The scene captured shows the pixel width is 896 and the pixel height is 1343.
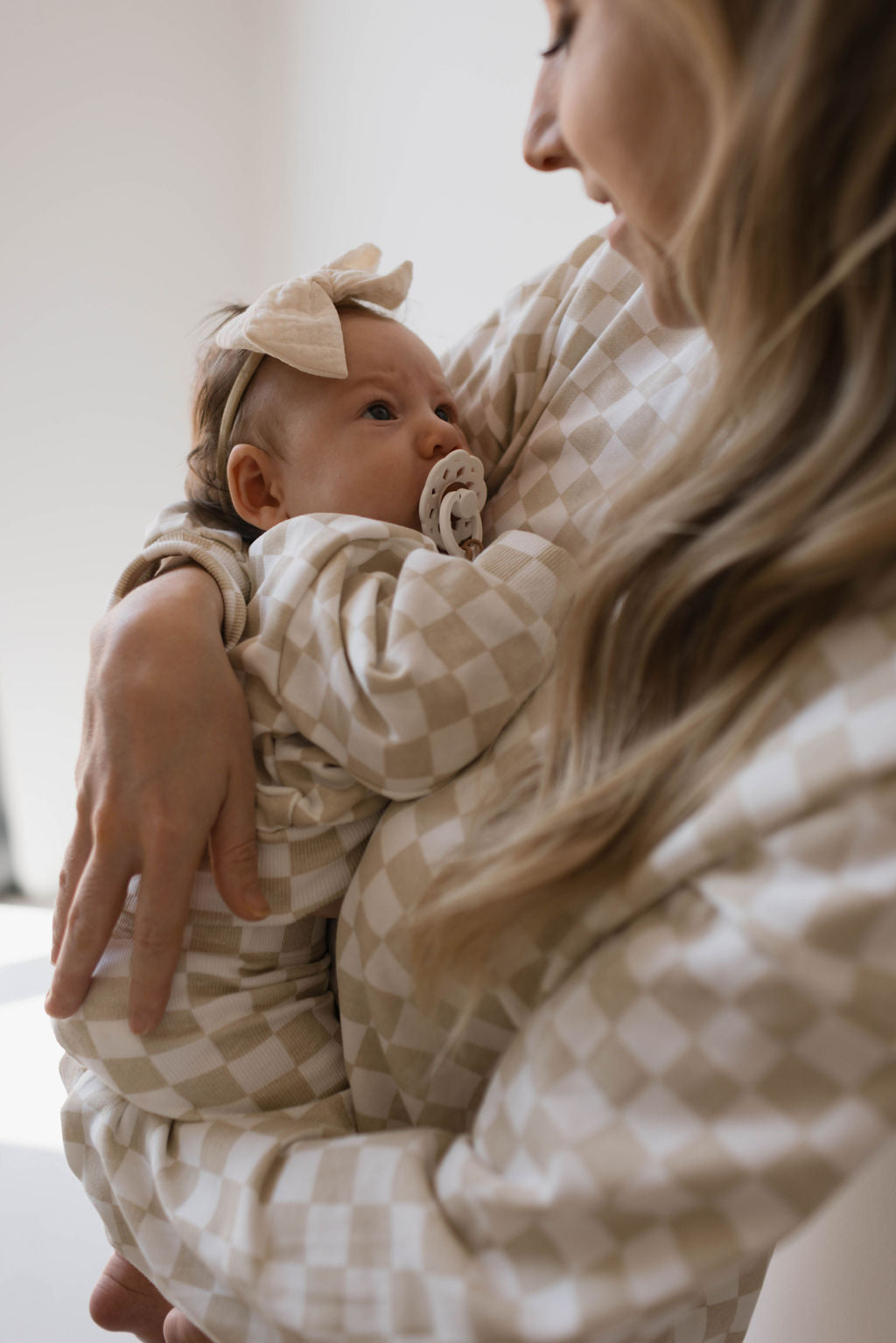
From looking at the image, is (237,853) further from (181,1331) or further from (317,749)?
(181,1331)

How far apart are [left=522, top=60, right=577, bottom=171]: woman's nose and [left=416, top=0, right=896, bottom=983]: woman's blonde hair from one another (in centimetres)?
17

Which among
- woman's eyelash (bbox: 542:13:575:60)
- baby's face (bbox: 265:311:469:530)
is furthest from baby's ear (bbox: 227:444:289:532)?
woman's eyelash (bbox: 542:13:575:60)

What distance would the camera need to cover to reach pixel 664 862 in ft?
1.66

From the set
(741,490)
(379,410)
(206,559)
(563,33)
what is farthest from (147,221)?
(741,490)

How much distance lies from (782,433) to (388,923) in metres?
0.38

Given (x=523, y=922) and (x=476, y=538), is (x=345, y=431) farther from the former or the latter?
(x=523, y=922)

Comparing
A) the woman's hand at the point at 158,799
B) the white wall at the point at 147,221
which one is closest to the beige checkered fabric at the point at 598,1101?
the woman's hand at the point at 158,799

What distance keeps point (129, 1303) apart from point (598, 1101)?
0.58m

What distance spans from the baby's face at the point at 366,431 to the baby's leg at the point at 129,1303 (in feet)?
2.21

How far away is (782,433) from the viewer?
510mm

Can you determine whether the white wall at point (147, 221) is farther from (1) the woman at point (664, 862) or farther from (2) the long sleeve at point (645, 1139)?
(2) the long sleeve at point (645, 1139)

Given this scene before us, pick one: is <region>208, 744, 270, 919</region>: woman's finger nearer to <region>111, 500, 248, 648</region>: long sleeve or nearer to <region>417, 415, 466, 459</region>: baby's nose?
<region>111, 500, 248, 648</region>: long sleeve

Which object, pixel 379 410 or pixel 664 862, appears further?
pixel 379 410

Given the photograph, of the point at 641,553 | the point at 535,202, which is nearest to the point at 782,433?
the point at 641,553
